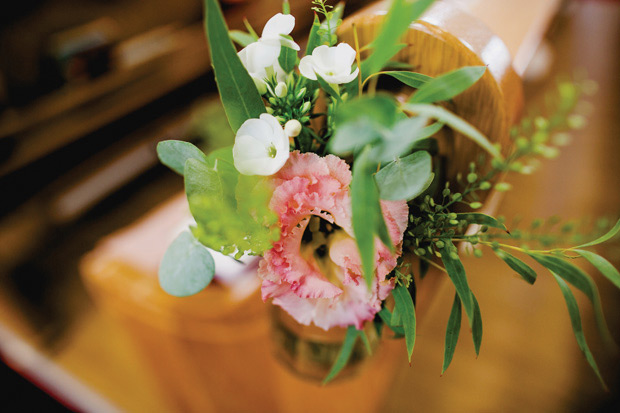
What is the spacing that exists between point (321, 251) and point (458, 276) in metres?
0.19

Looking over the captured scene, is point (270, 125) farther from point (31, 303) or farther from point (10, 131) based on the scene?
point (31, 303)

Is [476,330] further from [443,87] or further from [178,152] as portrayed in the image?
[178,152]

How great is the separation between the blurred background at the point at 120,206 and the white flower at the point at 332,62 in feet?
3.41

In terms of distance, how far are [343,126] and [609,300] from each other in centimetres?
265

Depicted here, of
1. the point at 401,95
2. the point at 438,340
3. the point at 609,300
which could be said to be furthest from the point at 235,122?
the point at 609,300

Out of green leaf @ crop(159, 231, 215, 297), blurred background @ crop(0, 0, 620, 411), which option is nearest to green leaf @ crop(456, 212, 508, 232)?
green leaf @ crop(159, 231, 215, 297)

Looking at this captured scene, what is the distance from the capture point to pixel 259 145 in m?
0.48

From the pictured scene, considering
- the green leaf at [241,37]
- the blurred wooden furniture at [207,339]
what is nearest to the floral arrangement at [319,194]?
the green leaf at [241,37]

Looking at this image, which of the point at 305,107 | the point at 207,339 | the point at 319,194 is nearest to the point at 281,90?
the point at 305,107

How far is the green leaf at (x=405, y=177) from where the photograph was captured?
1.34 ft

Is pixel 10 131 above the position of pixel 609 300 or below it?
above

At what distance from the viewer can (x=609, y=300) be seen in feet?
7.60

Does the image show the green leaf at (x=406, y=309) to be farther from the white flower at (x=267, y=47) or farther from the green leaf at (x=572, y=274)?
the white flower at (x=267, y=47)

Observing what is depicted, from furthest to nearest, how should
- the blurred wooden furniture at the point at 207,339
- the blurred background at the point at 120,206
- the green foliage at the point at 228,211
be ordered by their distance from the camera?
1. the blurred background at the point at 120,206
2. the blurred wooden furniture at the point at 207,339
3. the green foliage at the point at 228,211
